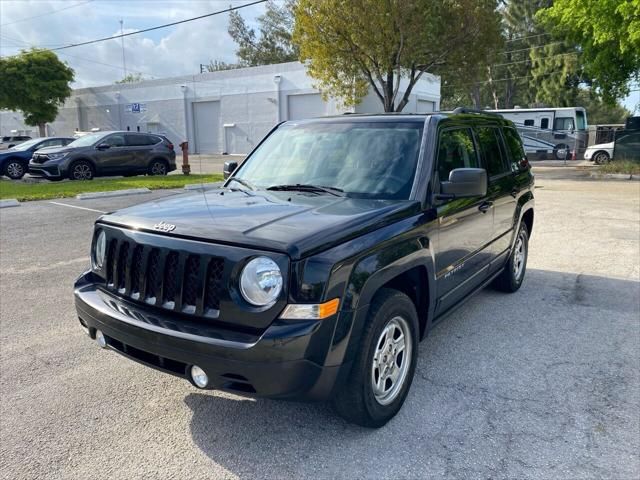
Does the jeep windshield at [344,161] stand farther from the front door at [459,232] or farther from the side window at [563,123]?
the side window at [563,123]

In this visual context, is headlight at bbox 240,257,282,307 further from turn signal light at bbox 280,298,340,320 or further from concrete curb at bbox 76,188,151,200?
concrete curb at bbox 76,188,151,200

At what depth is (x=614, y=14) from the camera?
1695 centimetres

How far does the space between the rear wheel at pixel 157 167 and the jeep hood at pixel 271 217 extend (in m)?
15.7

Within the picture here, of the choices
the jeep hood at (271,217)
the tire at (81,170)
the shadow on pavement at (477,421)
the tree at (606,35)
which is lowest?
the shadow on pavement at (477,421)

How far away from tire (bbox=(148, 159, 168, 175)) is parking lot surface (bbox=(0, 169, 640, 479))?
13583 millimetres

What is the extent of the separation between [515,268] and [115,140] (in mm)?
15183

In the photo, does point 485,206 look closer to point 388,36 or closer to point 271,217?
point 271,217

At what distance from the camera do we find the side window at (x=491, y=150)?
4.69 meters

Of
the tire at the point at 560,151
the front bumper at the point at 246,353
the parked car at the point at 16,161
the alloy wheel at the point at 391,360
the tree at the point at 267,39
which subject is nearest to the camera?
the front bumper at the point at 246,353

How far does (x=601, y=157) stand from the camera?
26.0 metres

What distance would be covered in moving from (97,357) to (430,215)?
281 centimetres

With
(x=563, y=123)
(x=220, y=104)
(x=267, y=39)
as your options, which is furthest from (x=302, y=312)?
(x=267, y=39)

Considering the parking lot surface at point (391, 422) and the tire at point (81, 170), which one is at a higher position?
the tire at point (81, 170)

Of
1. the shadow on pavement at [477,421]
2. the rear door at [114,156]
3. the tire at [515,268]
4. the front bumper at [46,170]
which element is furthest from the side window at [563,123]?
the shadow on pavement at [477,421]
